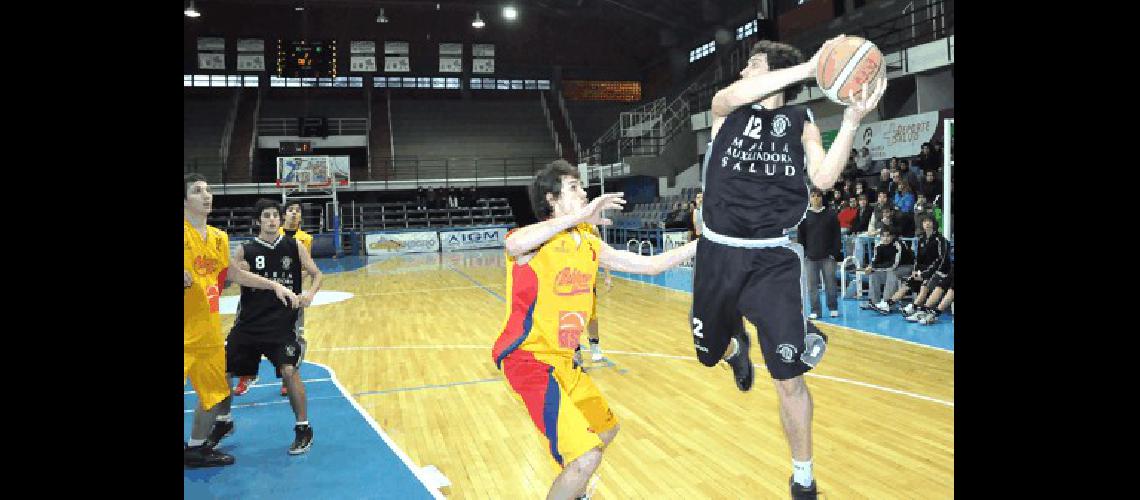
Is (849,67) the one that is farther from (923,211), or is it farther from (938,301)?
(923,211)

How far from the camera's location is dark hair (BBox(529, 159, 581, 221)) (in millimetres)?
3014

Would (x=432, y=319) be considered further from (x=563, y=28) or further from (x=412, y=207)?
(x=563, y=28)

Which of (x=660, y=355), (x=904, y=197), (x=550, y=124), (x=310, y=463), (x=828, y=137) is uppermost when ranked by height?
(x=550, y=124)

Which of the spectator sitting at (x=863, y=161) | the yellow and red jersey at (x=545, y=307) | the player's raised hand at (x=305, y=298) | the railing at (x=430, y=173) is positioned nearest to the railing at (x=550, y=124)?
the railing at (x=430, y=173)

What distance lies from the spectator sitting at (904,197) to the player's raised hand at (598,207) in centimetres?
1050

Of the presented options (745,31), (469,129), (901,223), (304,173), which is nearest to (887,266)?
(901,223)

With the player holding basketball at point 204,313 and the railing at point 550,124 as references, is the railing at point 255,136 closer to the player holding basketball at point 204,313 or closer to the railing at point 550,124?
the railing at point 550,124

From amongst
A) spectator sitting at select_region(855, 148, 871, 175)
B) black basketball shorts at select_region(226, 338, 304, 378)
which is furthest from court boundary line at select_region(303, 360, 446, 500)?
spectator sitting at select_region(855, 148, 871, 175)

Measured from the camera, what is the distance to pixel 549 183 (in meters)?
3.02

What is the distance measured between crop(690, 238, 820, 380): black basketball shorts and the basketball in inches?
27.0

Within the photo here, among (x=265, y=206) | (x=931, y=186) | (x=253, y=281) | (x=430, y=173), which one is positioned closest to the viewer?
(x=253, y=281)

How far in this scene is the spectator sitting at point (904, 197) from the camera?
1209 centimetres

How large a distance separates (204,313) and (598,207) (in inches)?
109

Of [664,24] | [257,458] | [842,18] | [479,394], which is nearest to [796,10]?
[842,18]
